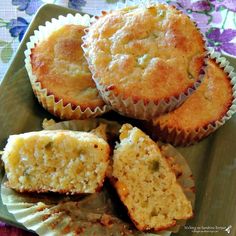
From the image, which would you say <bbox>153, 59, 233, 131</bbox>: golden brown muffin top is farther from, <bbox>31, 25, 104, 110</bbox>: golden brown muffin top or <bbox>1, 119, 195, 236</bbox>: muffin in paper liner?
<bbox>31, 25, 104, 110</bbox>: golden brown muffin top

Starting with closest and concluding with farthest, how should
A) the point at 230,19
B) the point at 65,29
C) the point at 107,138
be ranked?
the point at 107,138, the point at 65,29, the point at 230,19

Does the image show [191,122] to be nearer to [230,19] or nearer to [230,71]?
[230,71]

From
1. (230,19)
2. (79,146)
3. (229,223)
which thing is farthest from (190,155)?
(230,19)

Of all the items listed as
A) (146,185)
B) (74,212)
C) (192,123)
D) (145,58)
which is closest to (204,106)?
(192,123)

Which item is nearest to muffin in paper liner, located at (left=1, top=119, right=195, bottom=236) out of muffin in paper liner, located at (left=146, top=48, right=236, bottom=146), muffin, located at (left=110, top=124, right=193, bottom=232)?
muffin, located at (left=110, top=124, right=193, bottom=232)

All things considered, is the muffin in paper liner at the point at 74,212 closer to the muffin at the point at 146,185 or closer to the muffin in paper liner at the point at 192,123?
the muffin at the point at 146,185

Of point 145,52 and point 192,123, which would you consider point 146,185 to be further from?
point 145,52
